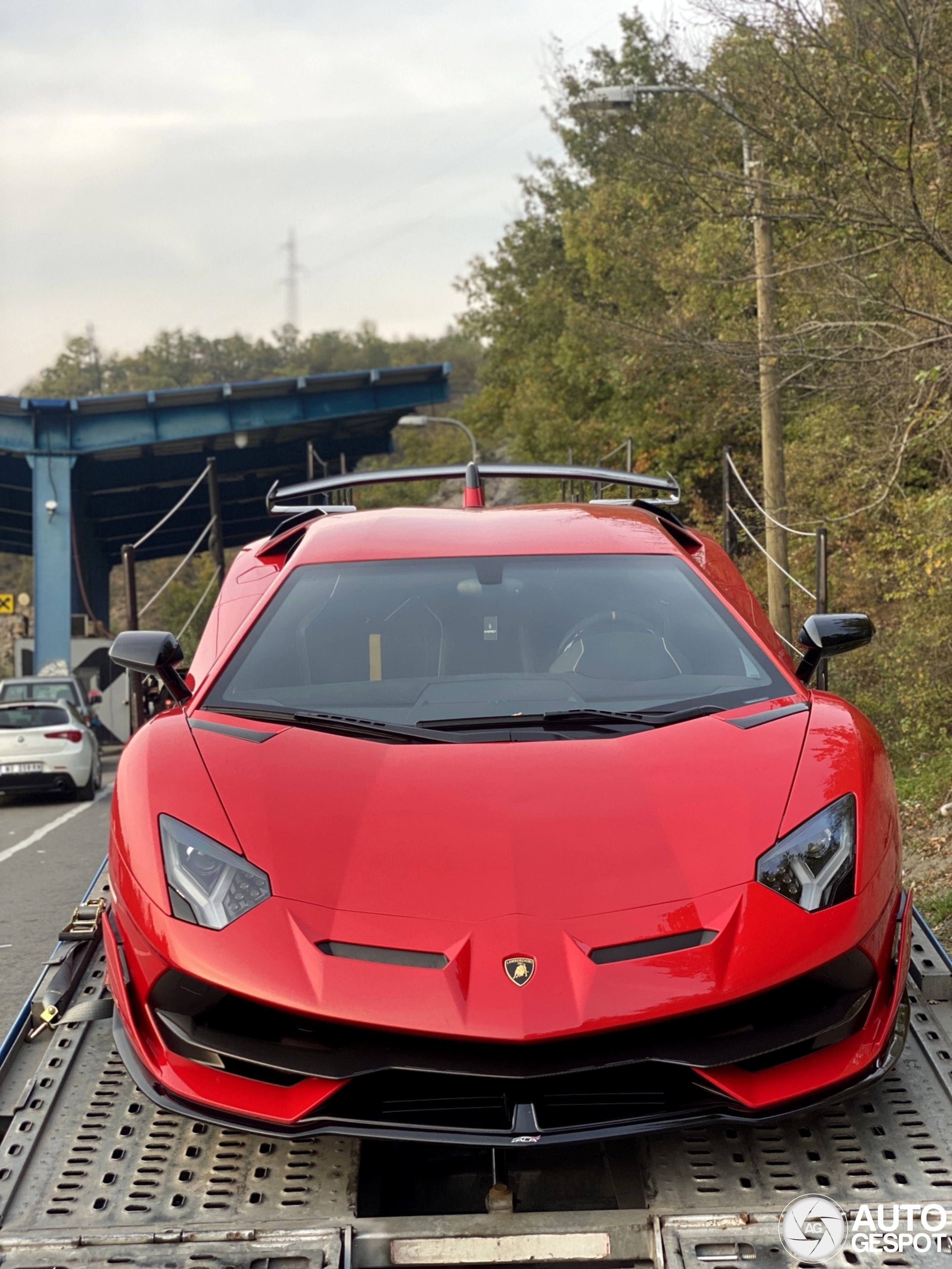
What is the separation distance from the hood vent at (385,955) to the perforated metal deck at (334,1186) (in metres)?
0.40

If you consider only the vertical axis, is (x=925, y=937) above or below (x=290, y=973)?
below

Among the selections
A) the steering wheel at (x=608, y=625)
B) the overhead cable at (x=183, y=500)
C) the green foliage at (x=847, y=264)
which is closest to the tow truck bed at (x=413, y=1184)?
the steering wheel at (x=608, y=625)

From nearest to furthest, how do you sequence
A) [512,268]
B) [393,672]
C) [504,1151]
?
[504,1151] → [393,672] → [512,268]

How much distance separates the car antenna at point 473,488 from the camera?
5.76 meters

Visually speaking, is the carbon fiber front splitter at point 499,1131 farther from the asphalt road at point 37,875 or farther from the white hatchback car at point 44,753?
the white hatchback car at point 44,753

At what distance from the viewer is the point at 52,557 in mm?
35594

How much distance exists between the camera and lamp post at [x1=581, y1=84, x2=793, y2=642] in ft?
42.7

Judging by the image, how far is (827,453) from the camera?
20641 mm

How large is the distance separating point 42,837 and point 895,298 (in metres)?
9.62

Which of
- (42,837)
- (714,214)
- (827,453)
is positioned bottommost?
(42,837)

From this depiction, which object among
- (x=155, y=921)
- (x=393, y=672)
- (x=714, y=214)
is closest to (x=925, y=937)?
(x=393, y=672)

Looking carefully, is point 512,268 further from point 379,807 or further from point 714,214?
point 379,807

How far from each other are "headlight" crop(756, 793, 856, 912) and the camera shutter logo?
1.88ft

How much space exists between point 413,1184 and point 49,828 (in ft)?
40.6
